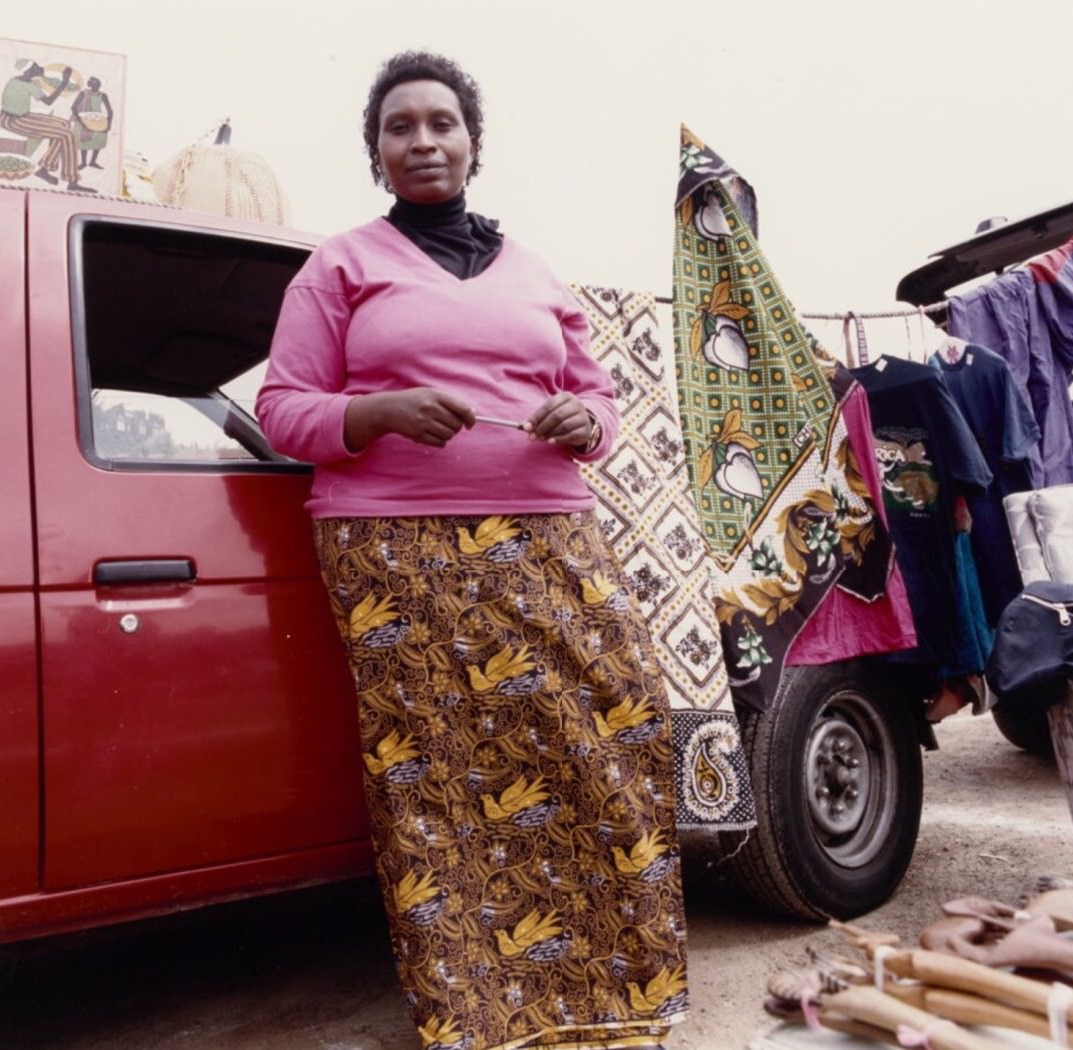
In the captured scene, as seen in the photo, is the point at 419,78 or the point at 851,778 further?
the point at 851,778

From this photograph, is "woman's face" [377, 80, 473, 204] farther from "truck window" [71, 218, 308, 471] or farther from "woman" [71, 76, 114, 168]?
"woman" [71, 76, 114, 168]

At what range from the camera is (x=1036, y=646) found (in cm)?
242

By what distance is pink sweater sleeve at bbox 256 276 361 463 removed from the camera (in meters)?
1.83

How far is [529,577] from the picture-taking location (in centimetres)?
193

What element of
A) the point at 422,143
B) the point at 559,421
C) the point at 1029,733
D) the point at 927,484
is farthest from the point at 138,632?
the point at 1029,733

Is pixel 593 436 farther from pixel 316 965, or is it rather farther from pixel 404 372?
pixel 316 965

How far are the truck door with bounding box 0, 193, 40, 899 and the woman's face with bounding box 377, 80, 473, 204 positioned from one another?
0.83 m

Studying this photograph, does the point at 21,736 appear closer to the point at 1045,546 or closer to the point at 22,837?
the point at 22,837

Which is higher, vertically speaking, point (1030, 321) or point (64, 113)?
point (64, 113)

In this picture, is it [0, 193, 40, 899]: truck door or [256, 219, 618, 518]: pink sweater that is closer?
[0, 193, 40, 899]: truck door

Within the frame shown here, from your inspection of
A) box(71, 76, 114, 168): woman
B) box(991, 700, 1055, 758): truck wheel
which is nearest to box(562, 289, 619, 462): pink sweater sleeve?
box(71, 76, 114, 168): woman

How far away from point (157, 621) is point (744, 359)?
1.67m

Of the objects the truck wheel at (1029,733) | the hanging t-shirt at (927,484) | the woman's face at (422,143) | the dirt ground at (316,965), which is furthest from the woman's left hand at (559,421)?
the truck wheel at (1029,733)

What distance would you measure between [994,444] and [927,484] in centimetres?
45
